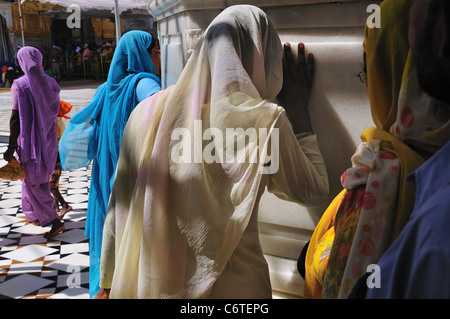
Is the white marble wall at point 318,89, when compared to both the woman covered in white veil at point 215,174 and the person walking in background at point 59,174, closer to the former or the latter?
the woman covered in white veil at point 215,174

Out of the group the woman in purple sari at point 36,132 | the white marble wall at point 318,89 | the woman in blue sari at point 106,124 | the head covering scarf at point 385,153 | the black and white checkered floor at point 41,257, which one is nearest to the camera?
→ the head covering scarf at point 385,153

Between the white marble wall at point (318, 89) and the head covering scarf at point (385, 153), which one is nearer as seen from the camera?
the head covering scarf at point (385, 153)

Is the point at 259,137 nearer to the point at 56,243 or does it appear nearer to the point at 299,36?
the point at 299,36

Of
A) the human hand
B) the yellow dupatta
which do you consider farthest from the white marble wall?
the yellow dupatta

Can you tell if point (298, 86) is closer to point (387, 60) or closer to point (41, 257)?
point (387, 60)

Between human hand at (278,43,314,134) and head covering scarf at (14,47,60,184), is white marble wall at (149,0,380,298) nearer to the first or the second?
human hand at (278,43,314,134)

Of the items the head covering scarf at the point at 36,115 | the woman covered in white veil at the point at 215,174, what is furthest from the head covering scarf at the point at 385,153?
the head covering scarf at the point at 36,115

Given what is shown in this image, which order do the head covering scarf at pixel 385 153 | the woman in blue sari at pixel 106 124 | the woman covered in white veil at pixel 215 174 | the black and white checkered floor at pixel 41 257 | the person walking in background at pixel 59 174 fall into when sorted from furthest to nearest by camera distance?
the person walking in background at pixel 59 174 < the black and white checkered floor at pixel 41 257 < the woman in blue sari at pixel 106 124 < the woman covered in white veil at pixel 215 174 < the head covering scarf at pixel 385 153

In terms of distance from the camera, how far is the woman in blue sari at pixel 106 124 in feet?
7.34

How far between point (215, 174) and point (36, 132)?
3240mm

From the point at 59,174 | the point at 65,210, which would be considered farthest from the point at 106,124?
the point at 65,210

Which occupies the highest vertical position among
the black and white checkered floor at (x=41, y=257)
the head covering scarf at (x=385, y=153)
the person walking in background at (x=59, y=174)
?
the head covering scarf at (x=385, y=153)

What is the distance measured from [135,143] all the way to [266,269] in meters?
0.53
